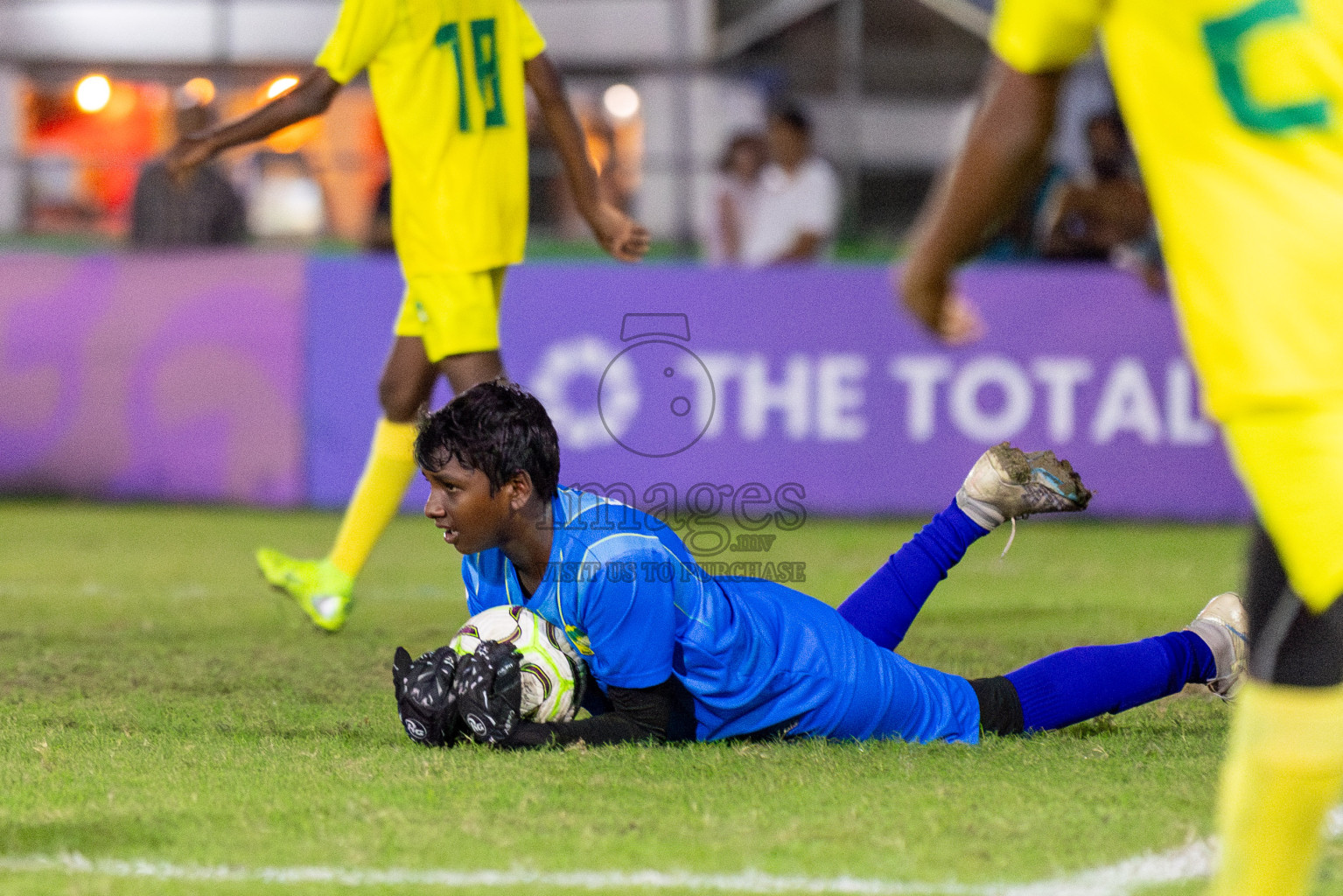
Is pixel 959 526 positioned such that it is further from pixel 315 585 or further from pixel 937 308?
pixel 315 585

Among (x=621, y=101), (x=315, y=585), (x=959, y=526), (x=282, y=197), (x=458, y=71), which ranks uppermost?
(x=621, y=101)

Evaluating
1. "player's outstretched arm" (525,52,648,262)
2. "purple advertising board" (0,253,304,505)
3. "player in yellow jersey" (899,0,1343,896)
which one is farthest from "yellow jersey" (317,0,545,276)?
"purple advertising board" (0,253,304,505)

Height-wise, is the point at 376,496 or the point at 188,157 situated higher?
the point at 188,157

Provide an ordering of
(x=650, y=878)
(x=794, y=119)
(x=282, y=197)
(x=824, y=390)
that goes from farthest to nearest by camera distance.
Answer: (x=282, y=197)
(x=794, y=119)
(x=824, y=390)
(x=650, y=878)

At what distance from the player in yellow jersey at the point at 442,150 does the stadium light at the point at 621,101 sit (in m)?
14.2

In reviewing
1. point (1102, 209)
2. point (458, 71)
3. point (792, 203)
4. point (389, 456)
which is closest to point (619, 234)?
point (458, 71)

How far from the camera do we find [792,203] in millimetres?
10719

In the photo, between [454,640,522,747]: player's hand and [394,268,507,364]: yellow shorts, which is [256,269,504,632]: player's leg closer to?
[394,268,507,364]: yellow shorts

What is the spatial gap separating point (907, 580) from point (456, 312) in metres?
1.80

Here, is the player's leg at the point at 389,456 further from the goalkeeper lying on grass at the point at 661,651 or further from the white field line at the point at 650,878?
the white field line at the point at 650,878

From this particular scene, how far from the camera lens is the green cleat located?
17.8 ft

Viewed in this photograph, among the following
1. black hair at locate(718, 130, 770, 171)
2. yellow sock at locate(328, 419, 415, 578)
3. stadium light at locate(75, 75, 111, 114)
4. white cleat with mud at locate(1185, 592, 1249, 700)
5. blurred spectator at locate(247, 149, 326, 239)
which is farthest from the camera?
stadium light at locate(75, 75, 111, 114)

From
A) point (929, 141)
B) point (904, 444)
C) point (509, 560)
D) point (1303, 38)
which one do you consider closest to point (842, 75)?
point (929, 141)

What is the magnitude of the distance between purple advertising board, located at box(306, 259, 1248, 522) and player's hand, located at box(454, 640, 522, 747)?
5.35m
